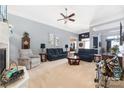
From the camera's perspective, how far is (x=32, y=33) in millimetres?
2824

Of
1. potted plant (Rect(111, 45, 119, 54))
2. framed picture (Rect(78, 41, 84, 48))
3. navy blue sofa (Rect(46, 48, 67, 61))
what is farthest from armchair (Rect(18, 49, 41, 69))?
potted plant (Rect(111, 45, 119, 54))

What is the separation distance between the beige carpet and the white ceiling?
83 centimetres

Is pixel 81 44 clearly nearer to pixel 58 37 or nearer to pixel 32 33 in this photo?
pixel 58 37

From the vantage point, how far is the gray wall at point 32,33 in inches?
105

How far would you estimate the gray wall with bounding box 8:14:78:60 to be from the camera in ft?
8.72

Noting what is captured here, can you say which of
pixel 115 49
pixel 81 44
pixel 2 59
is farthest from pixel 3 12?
pixel 115 49

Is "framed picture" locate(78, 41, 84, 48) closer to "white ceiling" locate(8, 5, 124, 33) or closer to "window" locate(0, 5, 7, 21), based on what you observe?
"white ceiling" locate(8, 5, 124, 33)

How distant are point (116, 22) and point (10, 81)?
83.2 inches

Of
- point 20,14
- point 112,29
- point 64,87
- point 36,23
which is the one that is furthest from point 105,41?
point 20,14

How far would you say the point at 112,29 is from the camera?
8.99 ft

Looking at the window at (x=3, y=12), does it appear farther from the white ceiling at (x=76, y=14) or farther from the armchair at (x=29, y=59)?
the armchair at (x=29, y=59)

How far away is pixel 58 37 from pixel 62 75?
857mm

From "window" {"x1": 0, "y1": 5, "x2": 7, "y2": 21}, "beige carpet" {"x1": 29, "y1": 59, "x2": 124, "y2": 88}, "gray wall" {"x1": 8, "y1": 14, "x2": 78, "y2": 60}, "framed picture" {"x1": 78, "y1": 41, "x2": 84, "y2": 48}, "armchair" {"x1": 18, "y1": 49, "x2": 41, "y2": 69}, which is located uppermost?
"window" {"x1": 0, "y1": 5, "x2": 7, "y2": 21}

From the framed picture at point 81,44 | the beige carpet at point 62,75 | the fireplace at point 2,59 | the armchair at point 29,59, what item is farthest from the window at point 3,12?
the framed picture at point 81,44
